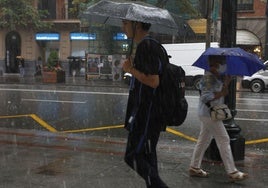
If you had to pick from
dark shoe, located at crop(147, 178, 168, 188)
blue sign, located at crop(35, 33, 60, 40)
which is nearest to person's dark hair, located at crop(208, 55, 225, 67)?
dark shoe, located at crop(147, 178, 168, 188)

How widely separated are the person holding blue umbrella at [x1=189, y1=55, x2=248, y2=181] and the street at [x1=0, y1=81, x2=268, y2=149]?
3040 millimetres

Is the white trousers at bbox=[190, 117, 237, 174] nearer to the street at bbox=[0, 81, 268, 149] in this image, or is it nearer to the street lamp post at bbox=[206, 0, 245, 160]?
the street lamp post at bbox=[206, 0, 245, 160]

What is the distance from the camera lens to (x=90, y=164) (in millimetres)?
6375

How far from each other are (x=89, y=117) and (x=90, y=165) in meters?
5.56

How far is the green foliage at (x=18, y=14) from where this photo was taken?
114 feet

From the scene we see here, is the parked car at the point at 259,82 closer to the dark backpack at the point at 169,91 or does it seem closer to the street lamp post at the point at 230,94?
the street lamp post at the point at 230,94

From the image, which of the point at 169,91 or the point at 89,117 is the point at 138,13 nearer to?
the point at 169,91

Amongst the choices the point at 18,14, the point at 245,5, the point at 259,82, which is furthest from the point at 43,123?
the point at 18,14

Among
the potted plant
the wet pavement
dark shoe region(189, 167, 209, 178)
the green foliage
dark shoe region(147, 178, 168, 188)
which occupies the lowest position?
the wet pavement

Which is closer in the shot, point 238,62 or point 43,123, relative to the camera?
point 238,62

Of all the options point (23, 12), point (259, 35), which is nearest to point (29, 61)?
point (23, 12)

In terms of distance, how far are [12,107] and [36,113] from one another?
59.9 inches

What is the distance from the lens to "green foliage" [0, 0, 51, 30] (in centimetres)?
3462

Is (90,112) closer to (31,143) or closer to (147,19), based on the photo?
(31,143)
